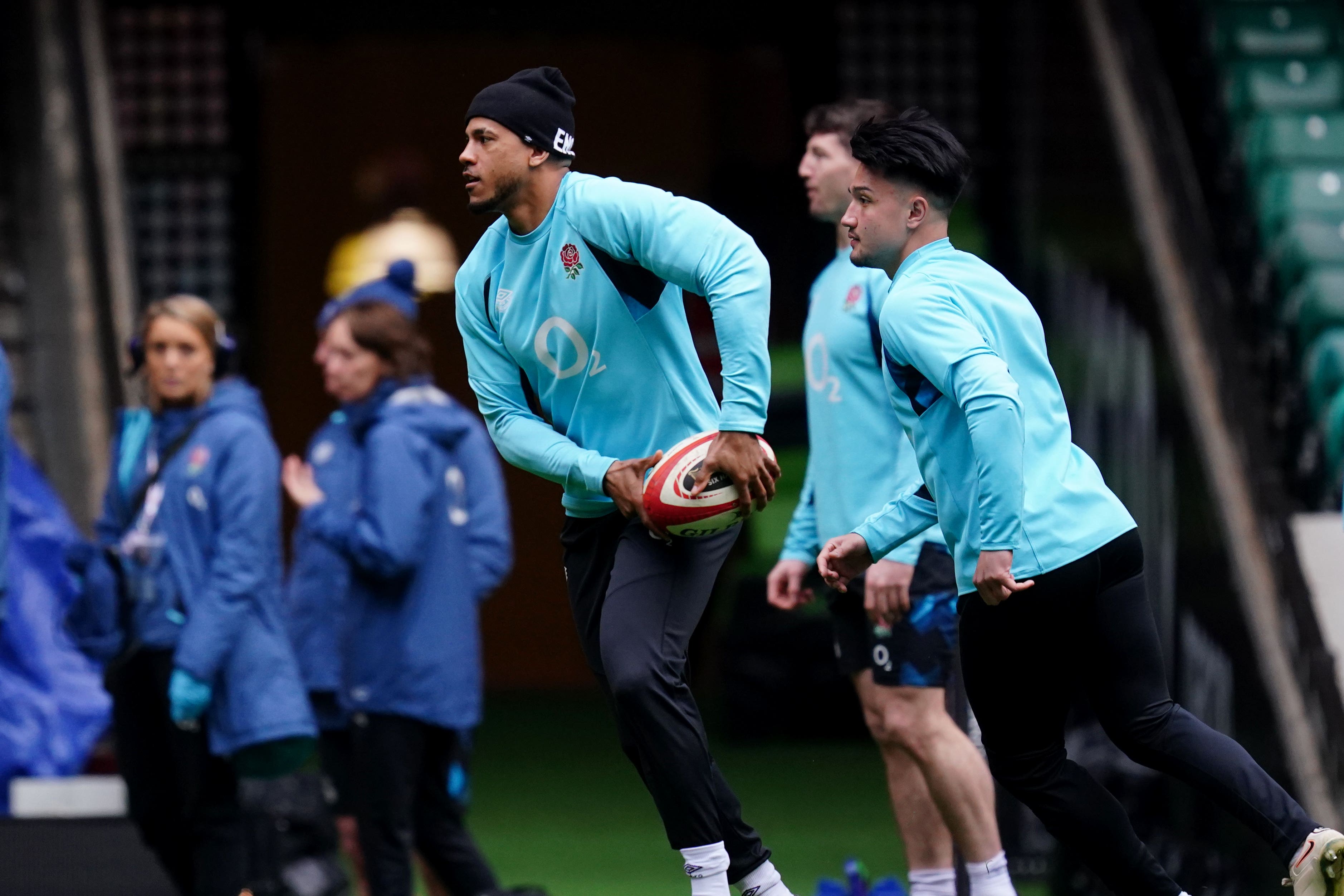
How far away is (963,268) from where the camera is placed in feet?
13.9

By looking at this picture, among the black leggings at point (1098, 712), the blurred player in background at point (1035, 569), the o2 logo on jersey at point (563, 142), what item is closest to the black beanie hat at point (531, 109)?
the o2 logo on jersey at point (563, 142)

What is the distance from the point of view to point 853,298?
5.31 meters

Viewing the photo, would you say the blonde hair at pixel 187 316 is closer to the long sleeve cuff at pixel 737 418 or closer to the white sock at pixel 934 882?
the long sleeve cuff at pixel 737 418

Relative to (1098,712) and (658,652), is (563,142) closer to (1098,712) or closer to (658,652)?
(658,652)

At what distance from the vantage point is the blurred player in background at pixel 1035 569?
4105 mm

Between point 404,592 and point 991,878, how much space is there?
2.09 meters

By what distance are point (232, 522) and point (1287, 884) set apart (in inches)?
128

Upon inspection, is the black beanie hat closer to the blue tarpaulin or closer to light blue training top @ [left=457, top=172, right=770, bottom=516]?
light blue training top @ [left=457, top=172, right=770, bottom=516]

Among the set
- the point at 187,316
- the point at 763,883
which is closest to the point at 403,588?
the point at 187,316

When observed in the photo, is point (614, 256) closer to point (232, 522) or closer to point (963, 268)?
→ point (963, 268)

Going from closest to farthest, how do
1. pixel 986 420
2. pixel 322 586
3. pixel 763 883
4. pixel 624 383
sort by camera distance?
pixel 986 420
pixel 763 883
pixel 624 383
pixel 322 586

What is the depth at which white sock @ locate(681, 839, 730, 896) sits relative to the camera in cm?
421

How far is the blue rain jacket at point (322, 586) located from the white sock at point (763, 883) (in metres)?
2.42

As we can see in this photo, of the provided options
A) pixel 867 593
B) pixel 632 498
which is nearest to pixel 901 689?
pixel 867 593
